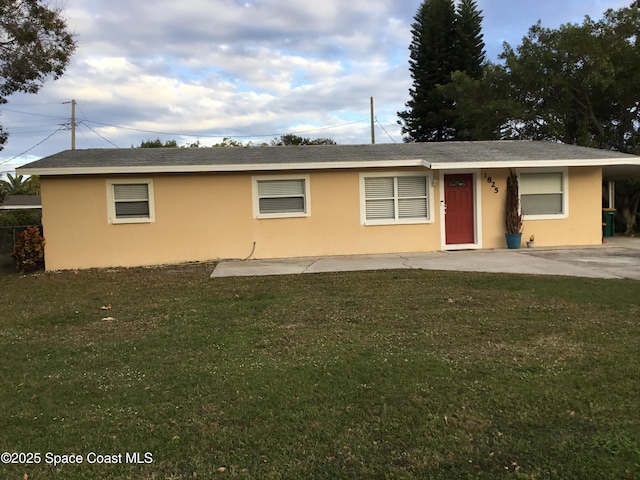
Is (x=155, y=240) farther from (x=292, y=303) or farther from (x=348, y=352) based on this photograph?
(x=348, y=352)

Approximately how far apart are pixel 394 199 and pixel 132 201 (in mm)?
6483

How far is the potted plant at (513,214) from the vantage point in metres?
13.4

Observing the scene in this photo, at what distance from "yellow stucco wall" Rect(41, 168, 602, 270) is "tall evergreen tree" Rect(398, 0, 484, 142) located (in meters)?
22.9

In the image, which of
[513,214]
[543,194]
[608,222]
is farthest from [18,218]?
[608,222]

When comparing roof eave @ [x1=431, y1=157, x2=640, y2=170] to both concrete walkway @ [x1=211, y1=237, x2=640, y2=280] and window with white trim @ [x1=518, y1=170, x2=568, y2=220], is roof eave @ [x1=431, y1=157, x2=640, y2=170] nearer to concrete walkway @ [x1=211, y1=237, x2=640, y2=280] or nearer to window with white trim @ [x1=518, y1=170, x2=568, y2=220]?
window with white trim @ [x1=518, y1=170, x2=568, y2=220]

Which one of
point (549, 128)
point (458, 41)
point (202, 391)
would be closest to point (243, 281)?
point (202, 391)

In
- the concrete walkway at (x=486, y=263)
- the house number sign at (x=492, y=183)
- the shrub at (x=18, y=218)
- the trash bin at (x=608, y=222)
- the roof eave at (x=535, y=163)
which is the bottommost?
the concrete walkway at (x=486, y=263)

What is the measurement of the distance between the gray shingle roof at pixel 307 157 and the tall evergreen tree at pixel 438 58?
816 inches

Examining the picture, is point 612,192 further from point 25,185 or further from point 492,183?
point 25,185

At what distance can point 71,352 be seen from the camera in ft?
17.2

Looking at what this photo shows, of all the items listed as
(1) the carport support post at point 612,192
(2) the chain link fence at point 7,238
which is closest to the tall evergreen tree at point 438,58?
(1) the carport support post at point 612,192

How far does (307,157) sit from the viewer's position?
13281 mm

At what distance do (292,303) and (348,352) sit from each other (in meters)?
2.41

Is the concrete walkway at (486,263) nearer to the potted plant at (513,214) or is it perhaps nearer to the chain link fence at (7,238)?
the potted plant at (513,214)
